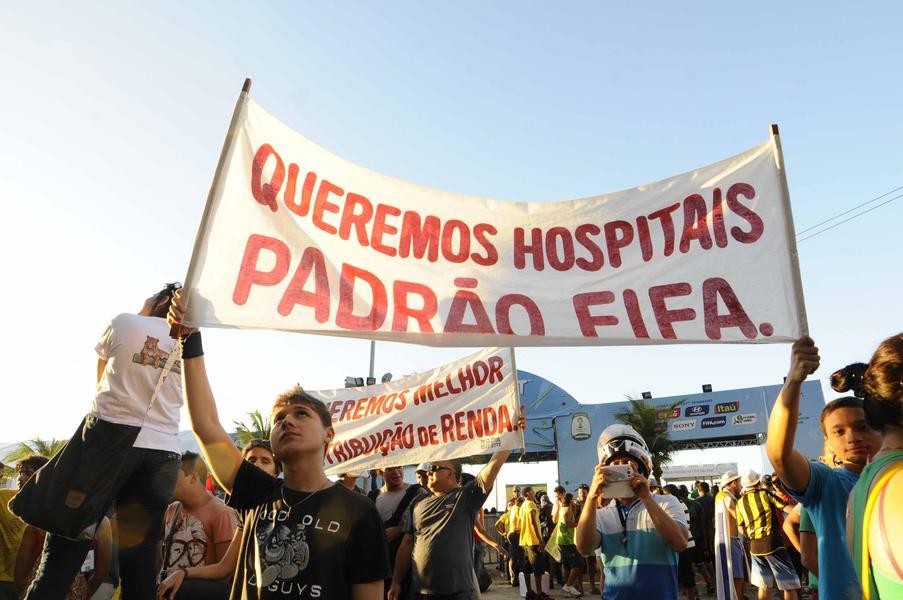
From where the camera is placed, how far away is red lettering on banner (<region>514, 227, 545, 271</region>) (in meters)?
3.94

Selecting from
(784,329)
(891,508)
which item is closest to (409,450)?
(784,329)

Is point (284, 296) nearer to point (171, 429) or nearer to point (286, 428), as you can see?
point (286, 428)

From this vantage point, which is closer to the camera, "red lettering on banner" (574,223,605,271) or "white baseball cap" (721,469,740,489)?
"red lettering on banner" (574,223,605,271)

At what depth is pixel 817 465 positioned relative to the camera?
3.06 metres

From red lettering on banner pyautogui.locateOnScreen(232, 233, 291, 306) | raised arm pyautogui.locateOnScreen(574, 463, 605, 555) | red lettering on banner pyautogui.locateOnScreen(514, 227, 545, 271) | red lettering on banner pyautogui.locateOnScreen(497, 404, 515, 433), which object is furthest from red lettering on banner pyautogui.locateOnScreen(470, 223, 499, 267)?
red lettering on banner pyautogui.locateOnScreen(497, 404, 515, 433)

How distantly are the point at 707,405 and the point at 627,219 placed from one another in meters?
35.0

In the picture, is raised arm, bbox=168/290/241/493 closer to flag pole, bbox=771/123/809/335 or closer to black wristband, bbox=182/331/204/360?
black wristband, bbox=182/331/204/360

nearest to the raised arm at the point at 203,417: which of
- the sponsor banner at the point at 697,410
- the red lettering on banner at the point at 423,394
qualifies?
the red lettering on banner at the point at 423,394

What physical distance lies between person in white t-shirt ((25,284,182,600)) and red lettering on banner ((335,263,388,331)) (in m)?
0.86

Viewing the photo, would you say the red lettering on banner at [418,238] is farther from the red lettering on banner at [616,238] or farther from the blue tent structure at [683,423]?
the blue tent structure at [683,423]

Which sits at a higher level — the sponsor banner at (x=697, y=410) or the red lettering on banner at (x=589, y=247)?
the sponsor banner at (x=697, y=410)

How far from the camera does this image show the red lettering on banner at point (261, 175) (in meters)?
3.33

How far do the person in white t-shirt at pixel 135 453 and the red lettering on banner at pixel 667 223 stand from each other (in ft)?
9.32

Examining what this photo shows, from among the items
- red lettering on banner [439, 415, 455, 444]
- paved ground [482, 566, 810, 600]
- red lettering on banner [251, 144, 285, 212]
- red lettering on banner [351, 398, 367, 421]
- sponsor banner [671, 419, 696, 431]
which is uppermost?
sponsor banner [671, 419, 696, 431]
